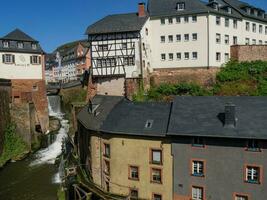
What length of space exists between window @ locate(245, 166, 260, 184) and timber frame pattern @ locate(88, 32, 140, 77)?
25.5 meters

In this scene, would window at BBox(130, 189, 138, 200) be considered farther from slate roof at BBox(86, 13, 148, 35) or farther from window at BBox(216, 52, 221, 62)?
window at BBox(216, 52, 221, 62)

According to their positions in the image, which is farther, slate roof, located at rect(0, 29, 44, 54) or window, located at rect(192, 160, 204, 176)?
slate roof, located at rect(0, 29, 44, 54)

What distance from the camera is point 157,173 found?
83.6 feet

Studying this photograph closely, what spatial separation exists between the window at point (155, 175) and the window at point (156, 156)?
1.87ft

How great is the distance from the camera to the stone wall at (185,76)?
45.3m

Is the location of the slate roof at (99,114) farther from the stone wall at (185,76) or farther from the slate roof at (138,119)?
the stone wall at (185,76)

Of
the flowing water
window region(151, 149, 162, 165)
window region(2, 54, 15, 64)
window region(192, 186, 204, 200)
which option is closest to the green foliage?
the flowing water

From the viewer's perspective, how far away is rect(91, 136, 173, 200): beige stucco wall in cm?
2506

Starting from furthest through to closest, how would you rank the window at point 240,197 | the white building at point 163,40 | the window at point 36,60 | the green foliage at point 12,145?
1. the window at point 36,60
2. the white building at point 163,40
3. the green foliage at point 12,145
4. the window at point 240,197

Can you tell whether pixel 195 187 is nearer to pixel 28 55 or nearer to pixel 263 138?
pixel 263 138

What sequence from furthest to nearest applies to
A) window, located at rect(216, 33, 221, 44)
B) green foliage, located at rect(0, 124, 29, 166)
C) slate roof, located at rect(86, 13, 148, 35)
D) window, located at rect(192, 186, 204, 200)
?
window, located at rect(216, 33, 221, 44) → slate roof, located at rect(86, 13, 148, 35) → green foliage, located at rect(0, 124, 29, 166) → window, located at rect(192, 186, 204, 200)

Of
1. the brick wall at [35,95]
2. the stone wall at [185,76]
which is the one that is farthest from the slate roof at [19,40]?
the stone wall at [185,76]

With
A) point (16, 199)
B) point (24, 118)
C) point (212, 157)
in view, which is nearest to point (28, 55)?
point (24, 118)

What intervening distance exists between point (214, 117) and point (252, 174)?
445 centimetres
